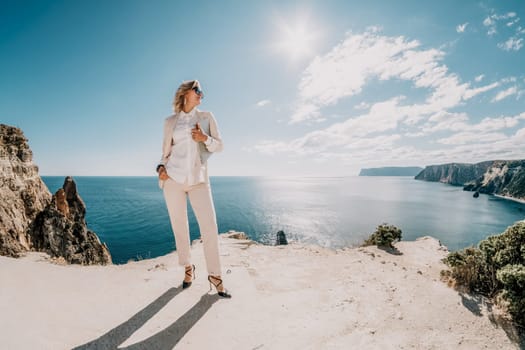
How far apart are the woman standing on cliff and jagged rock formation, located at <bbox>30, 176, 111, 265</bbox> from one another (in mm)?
13761

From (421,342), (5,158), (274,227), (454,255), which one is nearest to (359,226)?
(274,227)

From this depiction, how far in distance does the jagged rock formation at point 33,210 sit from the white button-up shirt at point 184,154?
14.0m

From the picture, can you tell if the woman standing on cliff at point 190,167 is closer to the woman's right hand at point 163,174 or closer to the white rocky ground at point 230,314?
the woman's right hand at point 163,174

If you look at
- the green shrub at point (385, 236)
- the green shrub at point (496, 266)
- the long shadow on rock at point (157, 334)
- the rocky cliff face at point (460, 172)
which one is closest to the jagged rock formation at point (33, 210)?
the long shadow on rock at point (157, 334)

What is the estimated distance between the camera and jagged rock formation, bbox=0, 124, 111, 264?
1328 cm

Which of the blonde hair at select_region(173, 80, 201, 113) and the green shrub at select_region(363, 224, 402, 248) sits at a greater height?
the blonde hair at select_region(173, 80, 201, 113)

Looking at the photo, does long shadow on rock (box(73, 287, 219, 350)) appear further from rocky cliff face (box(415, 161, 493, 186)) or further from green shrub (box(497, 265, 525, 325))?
rocky cliff face (box(415, 161, 493, 186))

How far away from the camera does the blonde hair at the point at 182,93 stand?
10.7 ft

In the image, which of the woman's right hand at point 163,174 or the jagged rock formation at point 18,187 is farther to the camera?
the jagged rock formation at point 18,187

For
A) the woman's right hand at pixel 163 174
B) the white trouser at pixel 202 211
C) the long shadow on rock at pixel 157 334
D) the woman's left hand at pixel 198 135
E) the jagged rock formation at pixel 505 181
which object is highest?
the woman's left hand at pixel 198 135

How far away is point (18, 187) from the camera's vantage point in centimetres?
1452

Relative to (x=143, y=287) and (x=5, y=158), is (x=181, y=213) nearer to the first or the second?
(x=143, y=287)

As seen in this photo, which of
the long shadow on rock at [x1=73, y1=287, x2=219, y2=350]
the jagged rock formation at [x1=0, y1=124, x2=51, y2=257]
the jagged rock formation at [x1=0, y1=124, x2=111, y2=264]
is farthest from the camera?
the jagged rock formation at [x1=0, y1=124, x2=111, y2=264]

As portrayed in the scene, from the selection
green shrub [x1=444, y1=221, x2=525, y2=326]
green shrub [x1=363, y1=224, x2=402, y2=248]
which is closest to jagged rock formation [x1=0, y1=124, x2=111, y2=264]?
green shrub [x1=363, y1=224, x2=402, y2=248]
